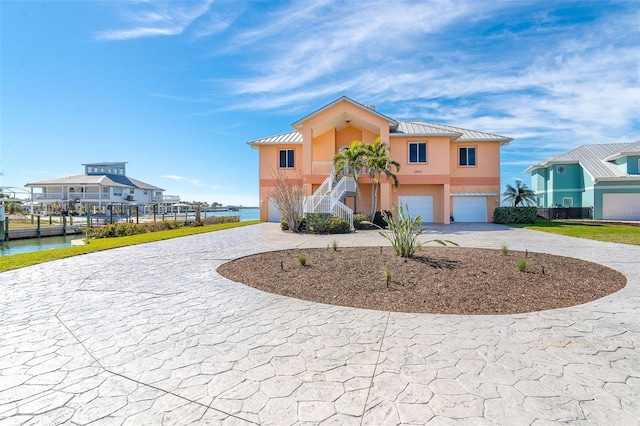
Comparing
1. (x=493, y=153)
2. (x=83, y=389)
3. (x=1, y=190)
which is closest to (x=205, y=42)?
(x=83, y=389)

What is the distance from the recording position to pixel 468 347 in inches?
137

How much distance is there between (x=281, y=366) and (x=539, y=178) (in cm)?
4201

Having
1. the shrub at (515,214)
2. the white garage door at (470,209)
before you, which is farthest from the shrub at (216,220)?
the shrub at (515,214)

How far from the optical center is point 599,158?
31156mm

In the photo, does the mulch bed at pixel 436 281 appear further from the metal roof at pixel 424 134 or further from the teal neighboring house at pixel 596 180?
the teal neighboring house at pixel 596 180

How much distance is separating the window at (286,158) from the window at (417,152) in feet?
30.3

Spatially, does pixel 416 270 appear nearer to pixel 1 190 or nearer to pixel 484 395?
pixel 484 395

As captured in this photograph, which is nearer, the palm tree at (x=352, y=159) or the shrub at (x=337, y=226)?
the shrub at (x=337, y=226)

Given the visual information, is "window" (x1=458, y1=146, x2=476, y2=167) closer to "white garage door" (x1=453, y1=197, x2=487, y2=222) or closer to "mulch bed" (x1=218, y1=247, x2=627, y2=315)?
"white garage door" (x1=453, y1=197, x2=487, y2=222)

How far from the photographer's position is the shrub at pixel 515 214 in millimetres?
22516

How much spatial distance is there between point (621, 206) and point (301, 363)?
37.0 m

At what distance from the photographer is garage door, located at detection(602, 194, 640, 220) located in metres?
27.5

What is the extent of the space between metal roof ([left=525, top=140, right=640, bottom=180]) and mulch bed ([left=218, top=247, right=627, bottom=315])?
93.8ft

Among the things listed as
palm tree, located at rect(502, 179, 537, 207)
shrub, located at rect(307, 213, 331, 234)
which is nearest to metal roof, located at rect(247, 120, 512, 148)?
palm tree, located at rect(502, 179, 537, 207)
